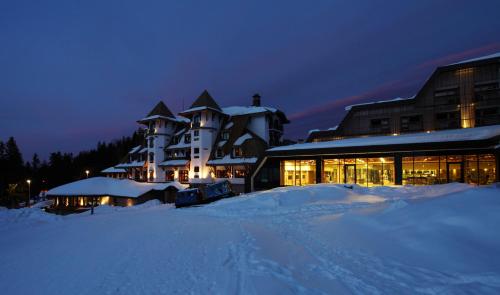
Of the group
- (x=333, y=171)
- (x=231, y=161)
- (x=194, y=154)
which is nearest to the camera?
(x=333, y=171)

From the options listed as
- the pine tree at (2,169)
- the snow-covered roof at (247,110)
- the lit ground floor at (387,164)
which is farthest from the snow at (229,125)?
the pine tree at (2,169)

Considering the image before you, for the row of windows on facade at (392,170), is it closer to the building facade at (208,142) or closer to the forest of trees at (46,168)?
the building facade at (208,142)

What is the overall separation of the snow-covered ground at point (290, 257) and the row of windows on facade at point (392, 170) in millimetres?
17116

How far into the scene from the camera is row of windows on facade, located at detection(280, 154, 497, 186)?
22688 millimetres

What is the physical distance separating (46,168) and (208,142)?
83632mm

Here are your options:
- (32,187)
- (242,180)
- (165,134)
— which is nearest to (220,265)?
(242,180)

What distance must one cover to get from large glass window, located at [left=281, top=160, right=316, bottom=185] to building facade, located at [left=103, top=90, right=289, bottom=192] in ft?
20.8

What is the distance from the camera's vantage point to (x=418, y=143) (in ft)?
77.0

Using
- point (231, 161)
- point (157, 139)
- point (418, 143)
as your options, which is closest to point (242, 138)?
point (231, 161)

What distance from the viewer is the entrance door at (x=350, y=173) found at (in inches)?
1107

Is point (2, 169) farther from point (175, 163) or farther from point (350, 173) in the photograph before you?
point (350, 173)

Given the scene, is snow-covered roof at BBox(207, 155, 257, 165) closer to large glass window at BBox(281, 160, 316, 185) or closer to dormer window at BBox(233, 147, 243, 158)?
dormer window at BBox(233, 147, 243, 158)

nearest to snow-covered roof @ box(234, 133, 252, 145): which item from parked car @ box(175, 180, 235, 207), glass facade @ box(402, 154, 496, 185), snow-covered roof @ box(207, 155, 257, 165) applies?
snow-covered roof @ box(207, 155, 257, 165)

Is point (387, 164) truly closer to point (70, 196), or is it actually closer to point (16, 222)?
point (16, 222)
